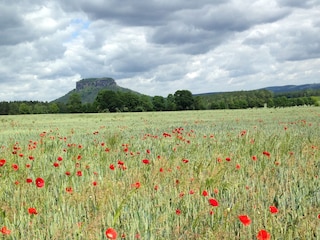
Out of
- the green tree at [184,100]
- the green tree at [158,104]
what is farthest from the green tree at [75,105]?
the green tree at [184,100]

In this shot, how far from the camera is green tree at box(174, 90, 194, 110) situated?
9650 cm

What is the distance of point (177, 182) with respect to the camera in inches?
192

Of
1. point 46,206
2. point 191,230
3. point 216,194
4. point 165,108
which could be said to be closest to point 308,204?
point 216,194

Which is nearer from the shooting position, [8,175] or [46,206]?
[46,206]

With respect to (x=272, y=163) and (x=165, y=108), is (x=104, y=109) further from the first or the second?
(x=272, y=163)

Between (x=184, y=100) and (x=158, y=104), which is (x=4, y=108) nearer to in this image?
(x=158, y=104)

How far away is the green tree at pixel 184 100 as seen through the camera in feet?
317

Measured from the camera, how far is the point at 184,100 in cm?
9650

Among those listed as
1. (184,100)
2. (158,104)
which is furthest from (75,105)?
(184,100)

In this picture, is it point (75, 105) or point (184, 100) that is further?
point (184, 100)

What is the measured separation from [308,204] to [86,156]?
4.83 meters

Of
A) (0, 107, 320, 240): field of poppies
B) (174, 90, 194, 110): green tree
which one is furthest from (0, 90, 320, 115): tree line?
(0, 107, 320, 240): field of poppies

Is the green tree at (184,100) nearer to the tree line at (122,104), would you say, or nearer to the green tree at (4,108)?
the tree line at (122,104)

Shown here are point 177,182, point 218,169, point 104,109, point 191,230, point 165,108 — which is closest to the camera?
point 191,230
